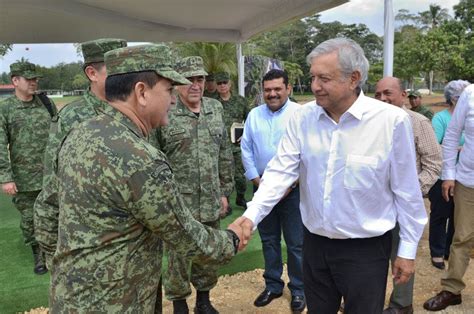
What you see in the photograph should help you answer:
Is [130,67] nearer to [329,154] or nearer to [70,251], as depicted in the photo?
[70,251]

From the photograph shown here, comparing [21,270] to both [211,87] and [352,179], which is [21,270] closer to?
[352,179]

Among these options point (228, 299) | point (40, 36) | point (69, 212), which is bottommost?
point (228, 299)

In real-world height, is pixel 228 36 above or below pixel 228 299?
above

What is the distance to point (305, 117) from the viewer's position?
2104mm

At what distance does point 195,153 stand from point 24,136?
226 cm

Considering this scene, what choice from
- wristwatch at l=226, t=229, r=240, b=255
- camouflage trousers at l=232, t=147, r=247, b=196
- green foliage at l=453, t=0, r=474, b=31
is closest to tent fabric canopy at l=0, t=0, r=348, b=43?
camouflage trousers at l=232, t=147, r=247, b=196

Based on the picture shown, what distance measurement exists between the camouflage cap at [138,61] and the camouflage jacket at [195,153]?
1479 mm

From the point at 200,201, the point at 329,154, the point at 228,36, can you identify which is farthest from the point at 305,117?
the point at 228,36

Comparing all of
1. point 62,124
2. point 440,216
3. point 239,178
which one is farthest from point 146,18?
point 440,216

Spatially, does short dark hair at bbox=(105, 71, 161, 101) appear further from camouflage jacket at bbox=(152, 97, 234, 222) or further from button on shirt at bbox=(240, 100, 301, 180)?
button on shirt at bbox=(240, 100, 301, 180)

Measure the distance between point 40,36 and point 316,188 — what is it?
690 centimetres

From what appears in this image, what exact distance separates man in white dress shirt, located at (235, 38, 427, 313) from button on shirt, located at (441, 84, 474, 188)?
1.40 meters

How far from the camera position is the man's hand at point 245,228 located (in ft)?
6.44

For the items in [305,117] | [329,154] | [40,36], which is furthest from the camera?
[40,36]
